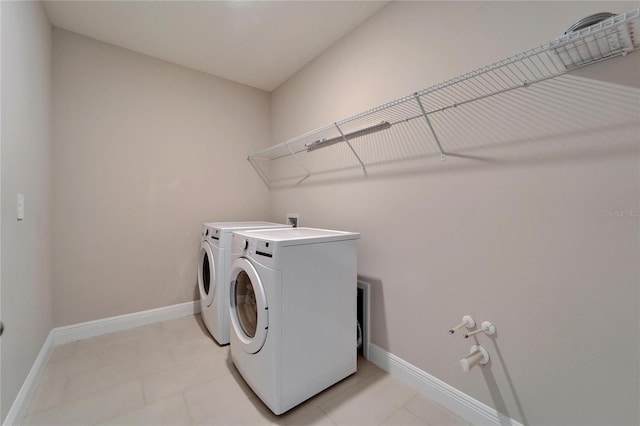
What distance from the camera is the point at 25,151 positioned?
1393 millimetres

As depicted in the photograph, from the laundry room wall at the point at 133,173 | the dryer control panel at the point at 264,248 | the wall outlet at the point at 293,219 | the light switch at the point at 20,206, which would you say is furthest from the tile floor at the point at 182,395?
the wall outlet at the point at 293,219

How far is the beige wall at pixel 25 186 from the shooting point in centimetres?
115

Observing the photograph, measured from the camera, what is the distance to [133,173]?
230 centimetres

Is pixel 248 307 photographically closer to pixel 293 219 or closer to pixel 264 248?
pixel 264 248

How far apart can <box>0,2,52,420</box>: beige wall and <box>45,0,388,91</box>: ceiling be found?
30cm

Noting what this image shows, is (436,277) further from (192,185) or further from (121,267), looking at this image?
(121,267)

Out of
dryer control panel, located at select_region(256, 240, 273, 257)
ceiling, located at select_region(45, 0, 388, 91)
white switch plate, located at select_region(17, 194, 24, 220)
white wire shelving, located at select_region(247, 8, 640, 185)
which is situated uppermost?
ceiling, located at select_region(45, 0, 388, 91)

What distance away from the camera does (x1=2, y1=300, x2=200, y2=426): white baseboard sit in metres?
1.28

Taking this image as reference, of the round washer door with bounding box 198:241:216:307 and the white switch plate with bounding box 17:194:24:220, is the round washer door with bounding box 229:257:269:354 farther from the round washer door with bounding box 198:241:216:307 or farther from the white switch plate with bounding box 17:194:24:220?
the white switch plate with bounding box 17:194:24:220

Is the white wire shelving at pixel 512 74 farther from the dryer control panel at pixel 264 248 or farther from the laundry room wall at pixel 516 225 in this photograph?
the dryer control panel at pixel 264 248

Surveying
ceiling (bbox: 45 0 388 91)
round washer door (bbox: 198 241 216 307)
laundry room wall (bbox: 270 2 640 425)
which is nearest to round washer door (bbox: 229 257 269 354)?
round washer door (bbox: 198 241 216 307)

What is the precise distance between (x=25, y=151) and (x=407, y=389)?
251 centimetres

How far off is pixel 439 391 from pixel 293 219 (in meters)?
1.78

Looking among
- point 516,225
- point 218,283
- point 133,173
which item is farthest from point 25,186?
point 516,225
